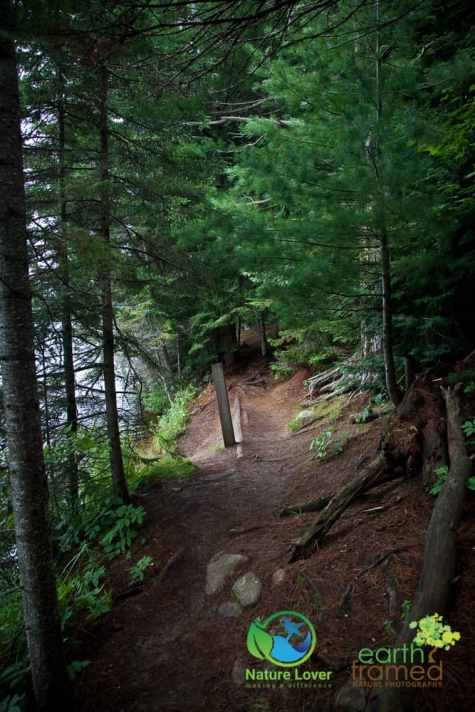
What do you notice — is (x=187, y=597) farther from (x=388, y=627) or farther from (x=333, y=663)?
(x=388, y=627)

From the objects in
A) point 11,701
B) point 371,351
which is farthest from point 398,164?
point 11,701

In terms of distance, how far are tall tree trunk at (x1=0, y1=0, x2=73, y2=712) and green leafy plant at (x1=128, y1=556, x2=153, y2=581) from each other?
59.5 inches

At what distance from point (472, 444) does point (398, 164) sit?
3.23 m

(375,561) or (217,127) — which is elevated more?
(217,127)

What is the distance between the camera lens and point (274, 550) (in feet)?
13.8

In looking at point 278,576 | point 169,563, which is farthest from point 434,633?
point 169,563

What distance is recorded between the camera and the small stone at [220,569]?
4.14m

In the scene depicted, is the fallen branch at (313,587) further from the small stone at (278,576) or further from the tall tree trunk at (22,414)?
the tall tree trunk at (22,414)

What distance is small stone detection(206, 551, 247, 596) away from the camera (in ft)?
13.6

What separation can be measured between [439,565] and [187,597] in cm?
281

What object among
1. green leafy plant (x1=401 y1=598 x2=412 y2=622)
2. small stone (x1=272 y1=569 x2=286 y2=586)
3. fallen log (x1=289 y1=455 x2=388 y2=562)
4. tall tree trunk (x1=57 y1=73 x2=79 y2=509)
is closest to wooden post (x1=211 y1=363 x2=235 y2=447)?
tall tree trunk (x1=57 y1=73 x2=79 y2=509)

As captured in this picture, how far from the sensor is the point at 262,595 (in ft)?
11.7

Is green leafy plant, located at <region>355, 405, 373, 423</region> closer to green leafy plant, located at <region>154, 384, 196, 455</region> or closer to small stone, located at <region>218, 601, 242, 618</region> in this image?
small stone, located at <region>218, 601, 242, 618</region>

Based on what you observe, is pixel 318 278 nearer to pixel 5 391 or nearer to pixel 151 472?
pixel 5 391
